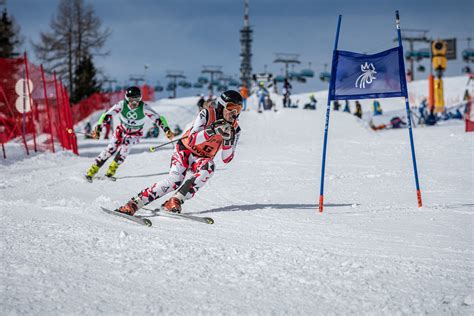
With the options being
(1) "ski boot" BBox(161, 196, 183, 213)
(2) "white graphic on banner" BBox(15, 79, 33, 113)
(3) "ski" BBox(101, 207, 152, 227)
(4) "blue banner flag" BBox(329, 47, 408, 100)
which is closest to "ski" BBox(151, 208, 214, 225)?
(1) "ski boot" BBox(161, 196, 183, 213)

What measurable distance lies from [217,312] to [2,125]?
13.6 meters

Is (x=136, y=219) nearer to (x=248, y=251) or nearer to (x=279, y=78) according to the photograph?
(x=248, y=251)

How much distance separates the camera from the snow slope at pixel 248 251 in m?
2.80

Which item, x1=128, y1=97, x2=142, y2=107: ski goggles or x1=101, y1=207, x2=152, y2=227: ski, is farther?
x1=128, y1=97, x2=142, y2=107: ski goggles

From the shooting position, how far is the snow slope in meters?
2.80

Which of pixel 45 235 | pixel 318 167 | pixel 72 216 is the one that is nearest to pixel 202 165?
pixel 72 216

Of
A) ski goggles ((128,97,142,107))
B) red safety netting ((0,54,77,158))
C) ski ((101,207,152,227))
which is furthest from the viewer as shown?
red safety netting ((0,54,77,158))

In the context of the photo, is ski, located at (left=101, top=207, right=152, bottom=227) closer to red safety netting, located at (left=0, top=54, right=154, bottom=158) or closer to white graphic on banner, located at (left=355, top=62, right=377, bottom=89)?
white graphic on banner, located at (left=355, top=62, right=377, bottom=89)

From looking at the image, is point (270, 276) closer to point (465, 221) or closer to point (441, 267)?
point (441, 267)

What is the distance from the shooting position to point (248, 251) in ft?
12.9

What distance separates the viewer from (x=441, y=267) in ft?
11.5

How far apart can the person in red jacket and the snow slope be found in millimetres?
278

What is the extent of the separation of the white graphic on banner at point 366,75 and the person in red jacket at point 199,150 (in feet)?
5.38

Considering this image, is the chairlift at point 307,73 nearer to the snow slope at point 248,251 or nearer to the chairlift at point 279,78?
the chairlift at point 279,78
